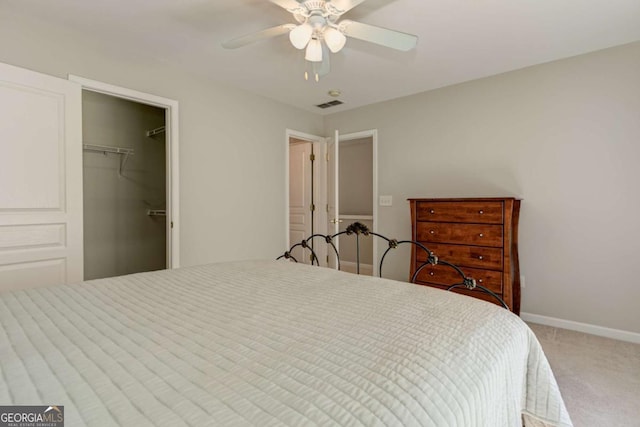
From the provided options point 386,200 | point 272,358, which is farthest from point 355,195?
point 272,358

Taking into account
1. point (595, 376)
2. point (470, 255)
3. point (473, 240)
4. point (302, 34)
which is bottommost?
point (595, 376)

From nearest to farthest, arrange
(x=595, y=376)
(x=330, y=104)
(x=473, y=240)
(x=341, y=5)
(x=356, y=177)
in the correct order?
(x=341, y=5)
(x=595, y=376)
(x=473, y=240)
(x=330, y=104)
(x=356, y=177)

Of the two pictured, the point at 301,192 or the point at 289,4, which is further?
the point at 301,192

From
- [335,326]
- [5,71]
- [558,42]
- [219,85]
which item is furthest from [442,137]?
[5,71]

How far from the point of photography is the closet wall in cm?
330

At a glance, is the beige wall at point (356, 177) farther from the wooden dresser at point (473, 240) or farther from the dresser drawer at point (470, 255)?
the dresser drawer at point (470, 255)

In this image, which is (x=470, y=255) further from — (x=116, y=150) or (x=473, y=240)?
(x=116, y=150)

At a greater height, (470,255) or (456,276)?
(470,255)

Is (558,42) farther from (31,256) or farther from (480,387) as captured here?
(31,256)

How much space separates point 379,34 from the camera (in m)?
1.83

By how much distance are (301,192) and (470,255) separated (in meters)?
2.52

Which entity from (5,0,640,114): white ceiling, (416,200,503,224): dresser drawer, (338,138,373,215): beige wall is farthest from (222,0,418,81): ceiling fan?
(338,138,373,215): beige wall

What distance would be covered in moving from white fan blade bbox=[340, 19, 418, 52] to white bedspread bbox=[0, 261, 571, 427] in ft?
4.58

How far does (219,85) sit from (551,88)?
10.5ft
